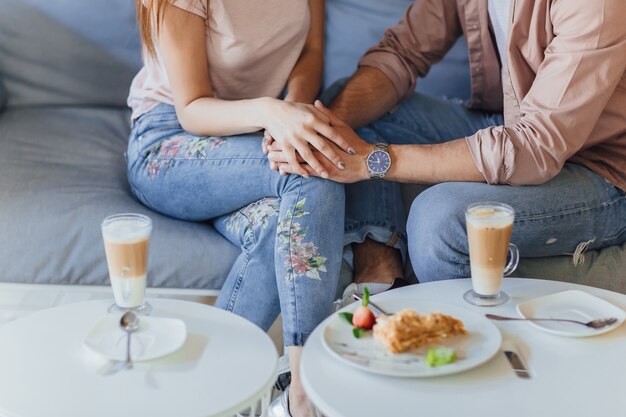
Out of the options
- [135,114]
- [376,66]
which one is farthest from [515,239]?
[135,114]

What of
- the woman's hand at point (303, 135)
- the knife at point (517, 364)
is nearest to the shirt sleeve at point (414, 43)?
the woman's hand at point (303, 135)

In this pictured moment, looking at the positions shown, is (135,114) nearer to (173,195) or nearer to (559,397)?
(173,195)

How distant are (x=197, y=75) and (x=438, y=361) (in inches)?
37.8

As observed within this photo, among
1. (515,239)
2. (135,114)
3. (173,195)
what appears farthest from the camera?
(135,114)

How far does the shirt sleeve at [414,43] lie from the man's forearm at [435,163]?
49cm

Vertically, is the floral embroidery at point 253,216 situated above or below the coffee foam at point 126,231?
below

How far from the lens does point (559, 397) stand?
1105mm

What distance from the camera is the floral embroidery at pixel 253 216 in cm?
177

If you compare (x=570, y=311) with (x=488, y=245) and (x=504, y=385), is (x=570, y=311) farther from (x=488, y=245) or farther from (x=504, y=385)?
(x=504, y=385)

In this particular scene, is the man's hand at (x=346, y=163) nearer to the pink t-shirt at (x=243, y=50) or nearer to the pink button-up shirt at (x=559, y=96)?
the pink button-up shirt at (x=559, y=96)

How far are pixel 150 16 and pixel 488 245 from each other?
0.90m

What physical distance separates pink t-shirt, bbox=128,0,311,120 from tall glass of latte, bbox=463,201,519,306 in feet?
2.61

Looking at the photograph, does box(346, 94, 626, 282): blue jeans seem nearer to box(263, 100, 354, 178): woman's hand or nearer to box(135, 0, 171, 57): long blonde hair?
box(263, 100, 354, 178): woman's hand

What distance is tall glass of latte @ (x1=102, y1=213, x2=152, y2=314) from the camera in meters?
1.30
